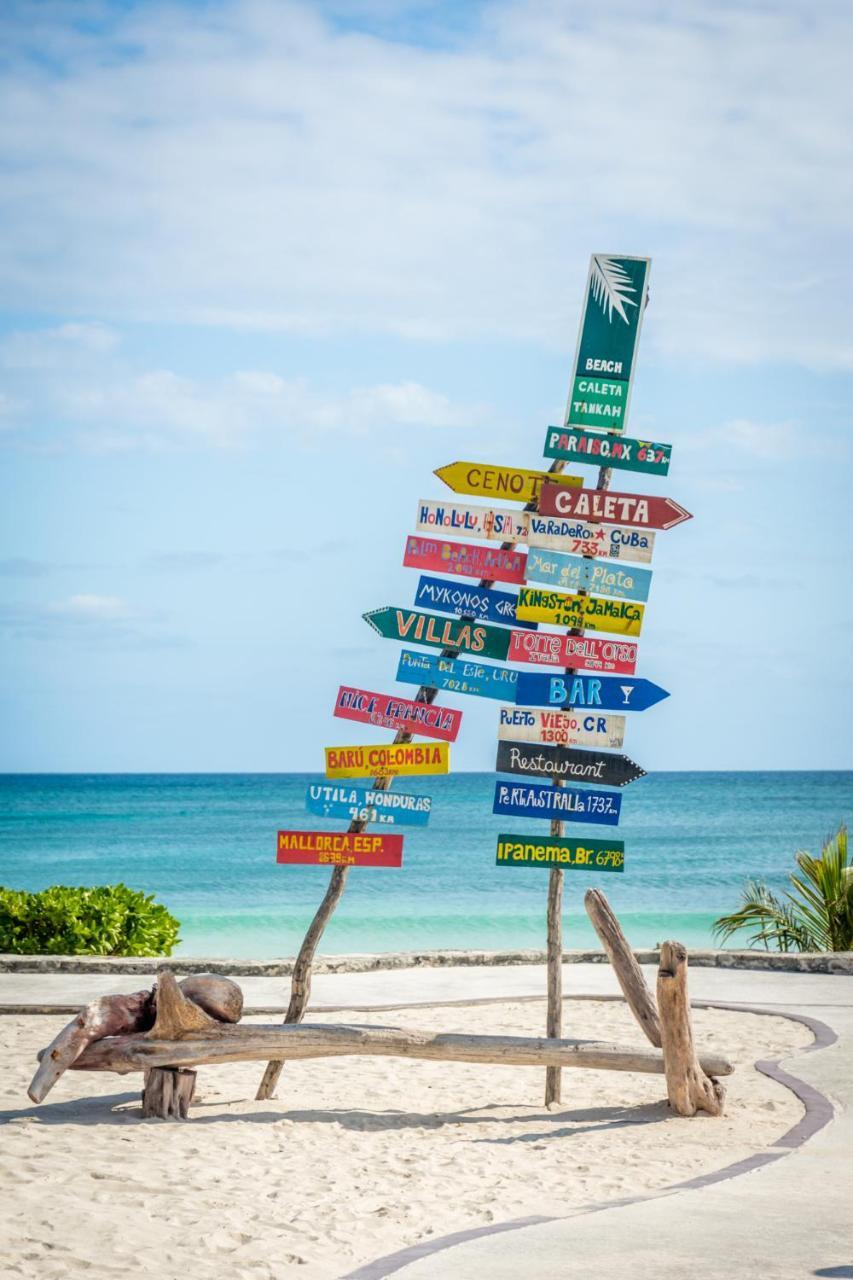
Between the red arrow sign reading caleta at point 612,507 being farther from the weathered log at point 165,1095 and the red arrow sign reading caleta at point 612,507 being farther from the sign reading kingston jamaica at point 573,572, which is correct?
the weathered log at point 165,1095

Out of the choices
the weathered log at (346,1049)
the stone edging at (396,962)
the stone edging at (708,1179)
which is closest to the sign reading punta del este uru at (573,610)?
the weathered log at (346,1049)

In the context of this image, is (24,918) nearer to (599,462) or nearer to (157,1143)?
(157,1143)

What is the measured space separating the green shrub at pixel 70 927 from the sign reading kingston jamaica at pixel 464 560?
20.1 feet

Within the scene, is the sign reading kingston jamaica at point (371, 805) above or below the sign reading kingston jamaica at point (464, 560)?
below

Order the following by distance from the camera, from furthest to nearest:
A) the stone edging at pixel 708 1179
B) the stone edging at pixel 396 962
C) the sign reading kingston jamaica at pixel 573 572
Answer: the stone edging at pixel 396 962 → the sign reading kingston jamaica at pixel 573 572 → the stone edging at pixel 708 1179

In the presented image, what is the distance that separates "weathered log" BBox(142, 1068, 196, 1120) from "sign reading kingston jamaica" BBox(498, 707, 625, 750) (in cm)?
284

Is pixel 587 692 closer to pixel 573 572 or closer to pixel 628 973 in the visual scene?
pixel 573 572

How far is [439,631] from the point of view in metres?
8.62

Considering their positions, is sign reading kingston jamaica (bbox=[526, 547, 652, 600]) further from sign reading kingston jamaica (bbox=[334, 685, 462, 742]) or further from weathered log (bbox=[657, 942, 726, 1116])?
weathered log (bbox=[657, 942, 726, 1116])

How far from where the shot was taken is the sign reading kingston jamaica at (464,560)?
340 inches

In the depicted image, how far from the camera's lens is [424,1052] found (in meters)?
8.02

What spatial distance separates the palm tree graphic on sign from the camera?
28.8 ft

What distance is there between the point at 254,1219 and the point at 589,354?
5488 millimetres

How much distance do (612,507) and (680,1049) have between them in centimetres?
329
